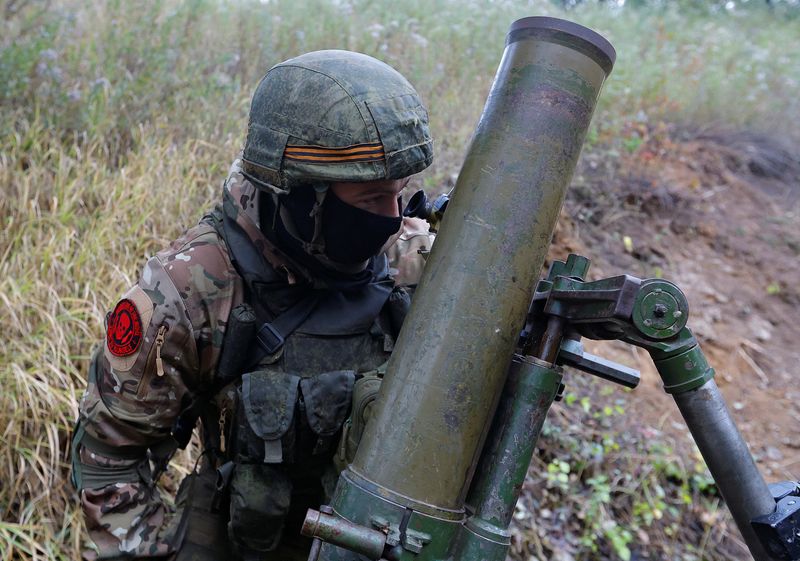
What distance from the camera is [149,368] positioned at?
1797 millimetres

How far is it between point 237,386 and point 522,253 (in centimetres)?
94

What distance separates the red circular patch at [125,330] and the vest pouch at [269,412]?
294 millimetres

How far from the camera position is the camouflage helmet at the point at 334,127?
1725mm

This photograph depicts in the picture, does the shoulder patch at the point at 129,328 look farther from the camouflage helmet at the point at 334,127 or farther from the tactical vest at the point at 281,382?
the camouflage helmet at the point at 334,127

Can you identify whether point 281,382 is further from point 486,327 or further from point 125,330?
point 486,327

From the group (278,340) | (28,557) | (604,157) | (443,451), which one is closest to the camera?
(443,451)

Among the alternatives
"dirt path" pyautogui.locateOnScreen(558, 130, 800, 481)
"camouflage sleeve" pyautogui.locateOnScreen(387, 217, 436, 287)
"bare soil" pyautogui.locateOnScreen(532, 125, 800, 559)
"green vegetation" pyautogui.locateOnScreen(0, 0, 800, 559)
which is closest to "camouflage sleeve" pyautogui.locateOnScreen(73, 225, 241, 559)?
"camouflage sleeve" pyautogui.locateOnScreen(387, 217, 436, 287)

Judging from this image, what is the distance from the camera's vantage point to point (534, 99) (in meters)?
1.35

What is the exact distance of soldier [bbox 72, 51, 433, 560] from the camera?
1.77 m

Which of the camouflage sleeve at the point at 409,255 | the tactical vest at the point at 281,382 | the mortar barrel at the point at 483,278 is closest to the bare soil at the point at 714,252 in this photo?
the camouflage sleeve at the point at 409,255

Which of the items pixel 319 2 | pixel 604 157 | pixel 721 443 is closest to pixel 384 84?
pixel 721 443

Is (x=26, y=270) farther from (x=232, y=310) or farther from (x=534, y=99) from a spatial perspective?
(x=534, y=99)

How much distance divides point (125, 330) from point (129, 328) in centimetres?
2

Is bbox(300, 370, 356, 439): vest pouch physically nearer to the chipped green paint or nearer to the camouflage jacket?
the camouflage jacket
